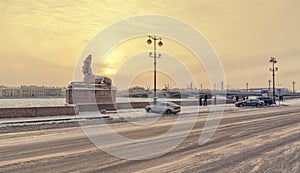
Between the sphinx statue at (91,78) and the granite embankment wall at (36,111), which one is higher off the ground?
the sphinx statue at (91,78)

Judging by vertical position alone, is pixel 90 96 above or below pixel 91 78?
below

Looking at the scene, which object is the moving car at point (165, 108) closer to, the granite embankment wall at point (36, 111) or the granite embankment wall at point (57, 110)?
the granite embankment wall at point (57, 110)

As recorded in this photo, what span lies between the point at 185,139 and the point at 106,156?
173 inches

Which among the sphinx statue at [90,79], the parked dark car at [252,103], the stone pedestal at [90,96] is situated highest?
the sphinx statue at [90,79]

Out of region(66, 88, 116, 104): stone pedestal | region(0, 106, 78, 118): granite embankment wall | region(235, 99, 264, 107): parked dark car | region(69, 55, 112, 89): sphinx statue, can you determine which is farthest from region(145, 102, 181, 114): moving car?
region(235, 99, 264, 107): parked dark car

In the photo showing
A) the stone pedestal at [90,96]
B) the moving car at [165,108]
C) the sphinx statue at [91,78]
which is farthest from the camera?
the sphinx statue at [91,78]

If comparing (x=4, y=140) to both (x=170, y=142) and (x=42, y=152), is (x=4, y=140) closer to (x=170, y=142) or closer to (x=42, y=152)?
(x=42, y=152)

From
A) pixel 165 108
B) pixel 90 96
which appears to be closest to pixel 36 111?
pixel 90 96

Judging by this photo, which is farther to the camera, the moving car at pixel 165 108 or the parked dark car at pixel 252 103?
the parked dark car at pixel 252 103

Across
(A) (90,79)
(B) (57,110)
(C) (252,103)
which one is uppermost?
(A) (90,79)

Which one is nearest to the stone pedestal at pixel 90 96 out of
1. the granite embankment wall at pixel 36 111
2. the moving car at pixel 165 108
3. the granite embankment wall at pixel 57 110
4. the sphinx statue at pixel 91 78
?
the granite embankment wall at pixel 57 110

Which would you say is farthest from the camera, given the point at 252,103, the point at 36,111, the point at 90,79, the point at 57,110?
the point at 252,103

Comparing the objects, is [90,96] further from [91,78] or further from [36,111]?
[36,111]

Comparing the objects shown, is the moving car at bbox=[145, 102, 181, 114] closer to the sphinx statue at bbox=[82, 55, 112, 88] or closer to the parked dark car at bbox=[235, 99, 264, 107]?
the sphinx statue at bbox=[82, 55, 112, 88]
